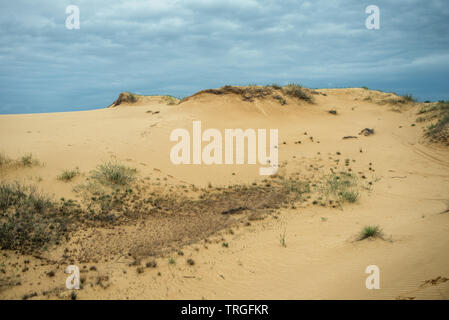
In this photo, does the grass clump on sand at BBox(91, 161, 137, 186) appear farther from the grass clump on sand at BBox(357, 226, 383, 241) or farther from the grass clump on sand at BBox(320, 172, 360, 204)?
the grass clump on sand at BBox(357, 226, 383, 241)

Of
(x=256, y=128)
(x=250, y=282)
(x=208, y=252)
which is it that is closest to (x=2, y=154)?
(x=208, y=252)

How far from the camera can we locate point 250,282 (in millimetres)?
5438

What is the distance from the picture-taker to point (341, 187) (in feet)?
34.3

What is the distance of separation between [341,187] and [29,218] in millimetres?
9886

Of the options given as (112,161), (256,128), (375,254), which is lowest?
(375,254)

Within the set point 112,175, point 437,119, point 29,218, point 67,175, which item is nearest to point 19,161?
point 67,175

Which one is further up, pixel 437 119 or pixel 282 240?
pixel 437 119

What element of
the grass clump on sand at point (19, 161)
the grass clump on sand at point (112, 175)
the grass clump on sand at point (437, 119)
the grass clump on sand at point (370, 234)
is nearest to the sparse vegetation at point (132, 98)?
the grass clump on sand at point (19, 161)

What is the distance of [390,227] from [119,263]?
21.6ft

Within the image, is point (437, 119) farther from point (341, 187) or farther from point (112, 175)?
point (112, 175)

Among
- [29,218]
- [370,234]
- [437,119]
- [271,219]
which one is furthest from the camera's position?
[437,119]

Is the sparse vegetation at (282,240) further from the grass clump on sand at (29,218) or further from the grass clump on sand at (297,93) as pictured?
the grass clump on sand at (297,93)

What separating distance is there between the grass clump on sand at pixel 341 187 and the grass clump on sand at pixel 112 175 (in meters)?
7.15
